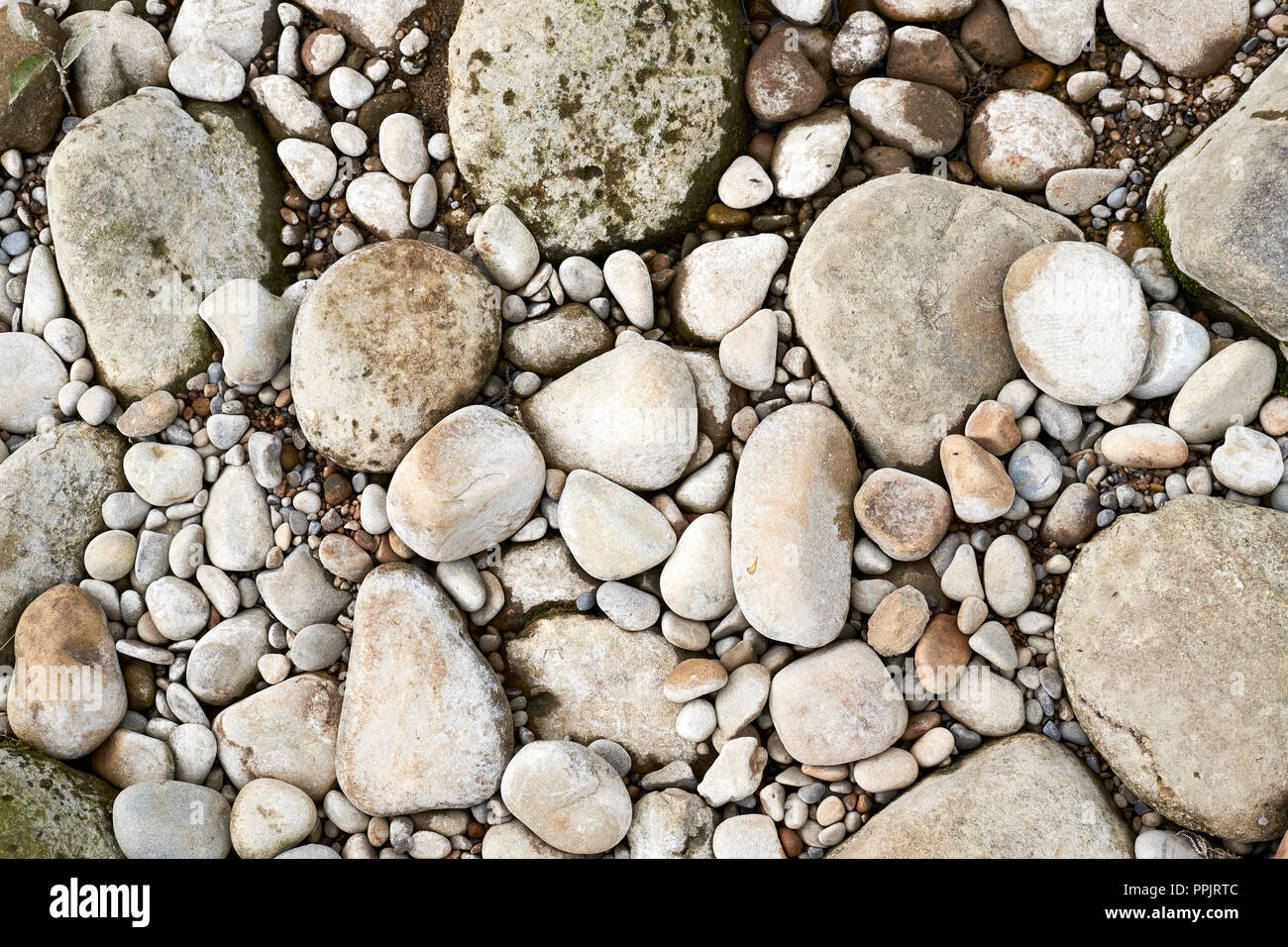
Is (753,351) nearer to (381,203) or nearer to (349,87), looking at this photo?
(381,203)

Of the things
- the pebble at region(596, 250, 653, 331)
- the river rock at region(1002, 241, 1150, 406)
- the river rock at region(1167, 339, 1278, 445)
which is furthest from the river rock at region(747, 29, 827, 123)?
the river rock at region(1167, 339, 1278, 445)

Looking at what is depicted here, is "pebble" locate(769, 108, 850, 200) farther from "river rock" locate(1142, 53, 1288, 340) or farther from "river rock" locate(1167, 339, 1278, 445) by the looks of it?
"river rock" locate(1167, 339, 1278, 445)

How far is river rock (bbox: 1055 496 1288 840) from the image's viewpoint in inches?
99.6

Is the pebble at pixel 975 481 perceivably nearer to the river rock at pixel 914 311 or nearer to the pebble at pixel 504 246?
the river rock at pixel 914 311

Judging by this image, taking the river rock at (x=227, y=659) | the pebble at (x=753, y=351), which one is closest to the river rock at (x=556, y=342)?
the pebble at (x=753, y=351)

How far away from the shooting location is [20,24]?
3.07 m

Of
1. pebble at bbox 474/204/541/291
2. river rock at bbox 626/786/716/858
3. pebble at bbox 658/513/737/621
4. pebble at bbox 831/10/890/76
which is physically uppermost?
pebble at bbox 831/10/890/76

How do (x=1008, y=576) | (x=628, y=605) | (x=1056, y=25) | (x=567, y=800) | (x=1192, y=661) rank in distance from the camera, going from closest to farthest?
(x=1192, y=661)
(x=567, y=800)
(x=1008, y=576)
(x=628, y=605)
(x=1056, y=25)

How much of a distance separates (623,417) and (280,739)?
4.88 ft

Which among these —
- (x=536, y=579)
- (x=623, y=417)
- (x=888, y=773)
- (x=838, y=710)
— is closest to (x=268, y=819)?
(x=536, y=579)

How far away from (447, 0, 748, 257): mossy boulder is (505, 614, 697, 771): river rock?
1.31 meters

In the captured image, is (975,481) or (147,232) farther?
(147,232)

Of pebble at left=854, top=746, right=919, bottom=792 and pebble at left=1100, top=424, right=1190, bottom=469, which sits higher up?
pebble at left=1100, top=424, right=1190, bottom=469
